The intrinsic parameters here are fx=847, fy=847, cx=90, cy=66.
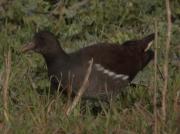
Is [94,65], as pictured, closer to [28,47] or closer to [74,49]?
[28,47]

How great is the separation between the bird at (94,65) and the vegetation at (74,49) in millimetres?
136

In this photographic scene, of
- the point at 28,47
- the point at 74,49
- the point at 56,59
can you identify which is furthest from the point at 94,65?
the point at 74,49

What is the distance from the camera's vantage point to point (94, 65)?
25.8ft

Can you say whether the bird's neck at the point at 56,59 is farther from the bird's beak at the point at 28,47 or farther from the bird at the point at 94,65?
the bird's beak at the point at 28,47

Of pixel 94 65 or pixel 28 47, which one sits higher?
pixel 28 47

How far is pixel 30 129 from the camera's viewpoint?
5922mm

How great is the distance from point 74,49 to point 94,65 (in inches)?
45.7

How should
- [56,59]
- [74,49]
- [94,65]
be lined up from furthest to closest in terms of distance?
1. [74,49]
2. [56,59]
3. [94,65]

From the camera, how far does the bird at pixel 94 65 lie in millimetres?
7723

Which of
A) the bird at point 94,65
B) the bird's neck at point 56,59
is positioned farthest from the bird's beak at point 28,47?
the bird's neck at point 56,59

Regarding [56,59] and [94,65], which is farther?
[56,59]

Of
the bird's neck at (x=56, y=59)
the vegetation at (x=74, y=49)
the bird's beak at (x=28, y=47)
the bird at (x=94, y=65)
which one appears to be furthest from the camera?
the bird's beak at (x=28, y=47)

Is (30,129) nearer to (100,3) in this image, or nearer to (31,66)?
(31,66)

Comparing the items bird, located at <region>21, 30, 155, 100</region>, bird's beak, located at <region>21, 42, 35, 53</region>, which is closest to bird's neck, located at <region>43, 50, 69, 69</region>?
bird, located at <region>21, 30, 155, 100</region>
